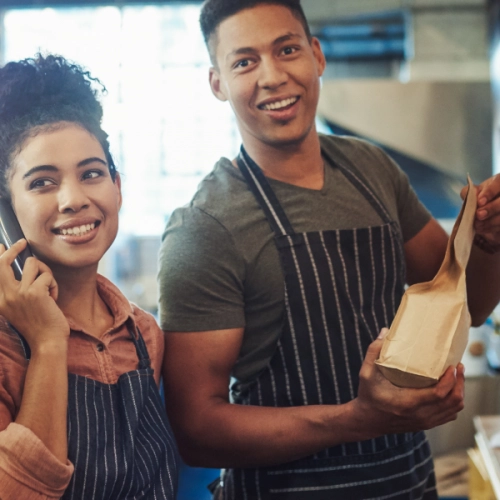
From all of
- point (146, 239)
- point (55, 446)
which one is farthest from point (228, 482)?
point (146, 239)

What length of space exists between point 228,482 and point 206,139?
3959 millimetres

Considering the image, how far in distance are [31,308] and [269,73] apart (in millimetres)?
619

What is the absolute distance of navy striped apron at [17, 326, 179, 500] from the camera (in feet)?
2.77

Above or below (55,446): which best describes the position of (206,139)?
above

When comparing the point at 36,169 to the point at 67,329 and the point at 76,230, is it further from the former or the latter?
the point at 67,329

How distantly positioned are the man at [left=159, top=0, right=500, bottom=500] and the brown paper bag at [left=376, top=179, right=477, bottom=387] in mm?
174

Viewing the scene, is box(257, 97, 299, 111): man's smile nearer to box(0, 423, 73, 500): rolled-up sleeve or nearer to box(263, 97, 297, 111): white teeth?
box(263, 97, 297, 111): white teeth

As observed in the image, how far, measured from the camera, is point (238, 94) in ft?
4.03

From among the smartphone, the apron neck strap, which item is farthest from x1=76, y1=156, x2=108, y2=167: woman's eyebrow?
the apron neck strap

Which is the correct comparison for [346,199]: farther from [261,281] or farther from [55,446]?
[55,446]

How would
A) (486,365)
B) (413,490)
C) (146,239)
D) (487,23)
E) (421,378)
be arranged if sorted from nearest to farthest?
(421,378)
(413,490)
(486,365)
(487,23)
(146,239)

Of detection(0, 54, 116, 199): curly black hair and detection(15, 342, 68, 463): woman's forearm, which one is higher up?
detection(0, 54, 116, 199): curly black hair

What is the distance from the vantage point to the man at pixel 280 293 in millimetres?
1109

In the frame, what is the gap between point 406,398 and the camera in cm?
88
